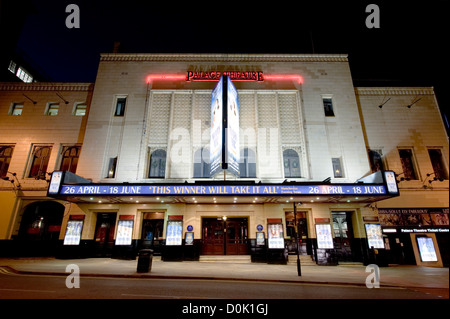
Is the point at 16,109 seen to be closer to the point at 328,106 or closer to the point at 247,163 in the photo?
the point at 247,163

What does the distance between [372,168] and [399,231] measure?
5.30 metres

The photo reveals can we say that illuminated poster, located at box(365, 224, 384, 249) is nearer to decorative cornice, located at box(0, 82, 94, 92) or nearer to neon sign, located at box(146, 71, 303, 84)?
neon sign, located at box(146, 71, 303, 84)

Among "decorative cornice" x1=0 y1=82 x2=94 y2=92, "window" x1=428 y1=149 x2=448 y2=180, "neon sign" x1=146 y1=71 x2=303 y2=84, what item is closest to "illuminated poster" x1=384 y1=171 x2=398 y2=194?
"window" x1=428 y1=149 x2=448 y2=180

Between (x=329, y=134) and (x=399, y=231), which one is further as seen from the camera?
(x=329, y=134)

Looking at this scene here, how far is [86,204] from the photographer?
1727 centimetres

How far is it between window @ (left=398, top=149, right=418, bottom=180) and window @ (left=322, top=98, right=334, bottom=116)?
6.83 meters

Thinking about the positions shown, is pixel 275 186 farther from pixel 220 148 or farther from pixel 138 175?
pixel 138 175

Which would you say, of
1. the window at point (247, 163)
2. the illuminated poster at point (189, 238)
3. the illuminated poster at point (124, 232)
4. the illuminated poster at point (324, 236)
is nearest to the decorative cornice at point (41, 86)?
the illuminated poster at point (124, 232)

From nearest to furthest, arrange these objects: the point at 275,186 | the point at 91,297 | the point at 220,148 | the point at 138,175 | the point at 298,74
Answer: the point at 91,297
the point at 275,186
the point at 220,148
the point at 138,175
the point at 298,74

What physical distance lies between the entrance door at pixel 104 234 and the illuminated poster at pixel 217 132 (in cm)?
950

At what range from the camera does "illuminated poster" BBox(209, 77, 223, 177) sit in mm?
14969

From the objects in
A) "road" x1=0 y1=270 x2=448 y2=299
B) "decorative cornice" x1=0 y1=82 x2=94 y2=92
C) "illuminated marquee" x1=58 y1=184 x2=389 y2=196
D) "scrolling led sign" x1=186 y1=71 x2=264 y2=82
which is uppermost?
"scrolling led sign" x1=186 y1=71 x2=264 y2=82

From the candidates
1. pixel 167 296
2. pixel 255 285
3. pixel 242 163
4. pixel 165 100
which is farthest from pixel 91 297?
pixel 165 100

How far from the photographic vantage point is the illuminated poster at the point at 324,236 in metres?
16.1
